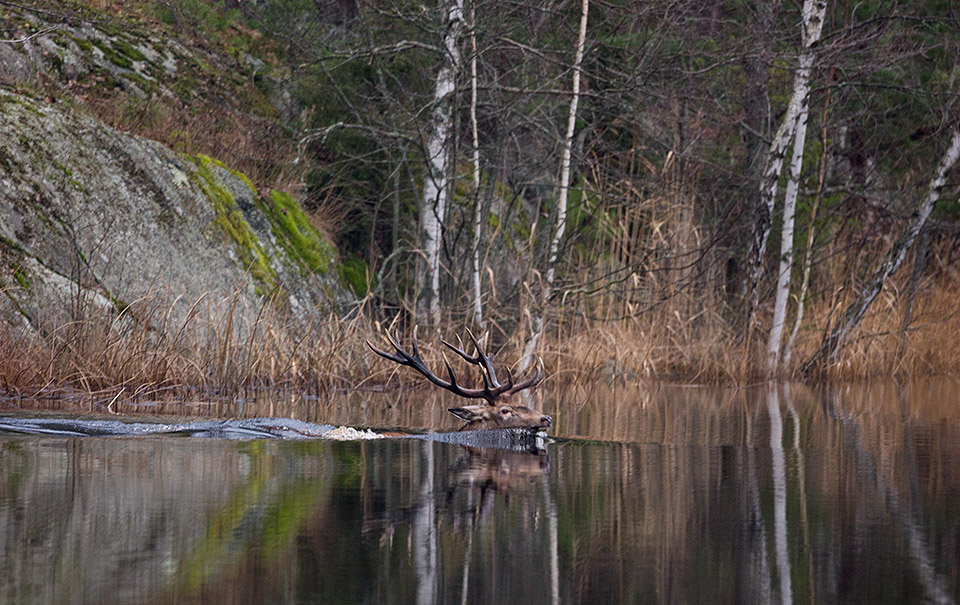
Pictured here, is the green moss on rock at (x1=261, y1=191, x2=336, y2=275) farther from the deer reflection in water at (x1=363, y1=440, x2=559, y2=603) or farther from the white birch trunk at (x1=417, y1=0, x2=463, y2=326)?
the deer reflection in water at (x1=363, y1=440, x2=559, y2=603)

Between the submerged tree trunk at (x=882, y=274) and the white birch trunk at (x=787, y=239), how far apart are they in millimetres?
580

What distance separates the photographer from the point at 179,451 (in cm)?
724

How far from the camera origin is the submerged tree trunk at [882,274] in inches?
564

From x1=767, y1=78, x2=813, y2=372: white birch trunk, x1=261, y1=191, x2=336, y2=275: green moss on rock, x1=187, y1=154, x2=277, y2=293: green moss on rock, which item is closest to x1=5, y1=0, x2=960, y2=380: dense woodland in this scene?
x1=767, y1=78, x2=813, y2=372: white birch trunk

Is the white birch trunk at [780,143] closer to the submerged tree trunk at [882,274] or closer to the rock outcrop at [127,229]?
the submerged tree trunk at [882,274]

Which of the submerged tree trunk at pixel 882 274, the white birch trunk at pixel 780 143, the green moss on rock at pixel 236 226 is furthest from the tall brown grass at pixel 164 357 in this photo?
the submerged tree trunk at pixel 882 274

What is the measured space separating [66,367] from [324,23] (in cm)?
837

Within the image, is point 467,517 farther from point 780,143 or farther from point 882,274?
point 780,143

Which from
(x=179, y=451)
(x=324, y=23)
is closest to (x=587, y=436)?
(x=179, y=451)

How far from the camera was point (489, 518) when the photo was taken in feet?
16.6

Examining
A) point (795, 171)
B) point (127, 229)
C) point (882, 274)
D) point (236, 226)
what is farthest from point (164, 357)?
point (882, 274)

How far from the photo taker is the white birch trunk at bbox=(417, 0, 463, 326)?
13.8 m

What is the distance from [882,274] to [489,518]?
10.8 m

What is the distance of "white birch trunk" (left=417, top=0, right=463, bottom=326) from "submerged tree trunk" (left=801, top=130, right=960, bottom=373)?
4.95m
